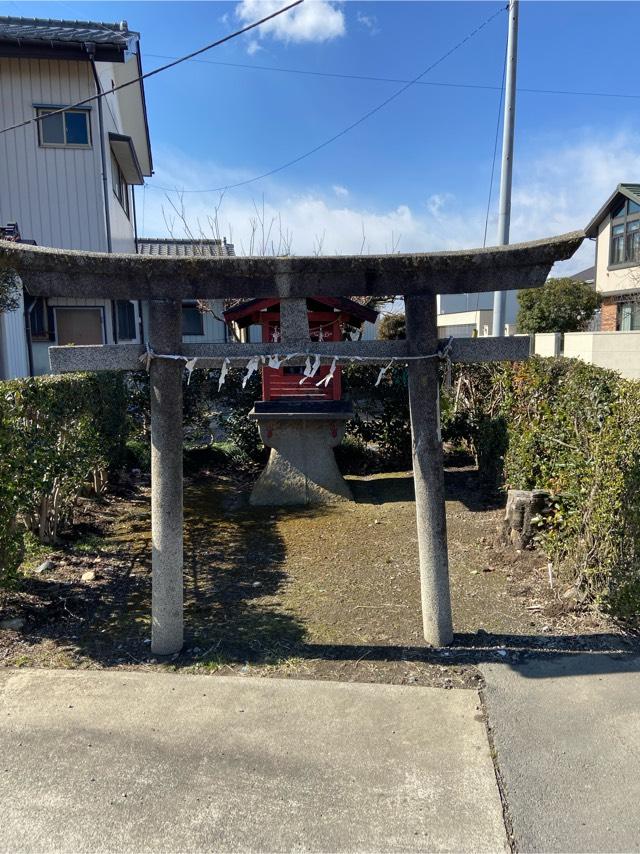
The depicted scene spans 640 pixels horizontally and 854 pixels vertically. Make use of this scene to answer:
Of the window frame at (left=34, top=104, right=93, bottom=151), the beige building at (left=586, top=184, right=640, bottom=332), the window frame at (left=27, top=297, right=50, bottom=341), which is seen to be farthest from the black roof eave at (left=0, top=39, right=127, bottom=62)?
the beige building at (left=586, top=184, right=640, bottom=332)

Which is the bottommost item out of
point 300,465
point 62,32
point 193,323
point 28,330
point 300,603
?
point 300,603

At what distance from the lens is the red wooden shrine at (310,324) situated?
7344 millimetres

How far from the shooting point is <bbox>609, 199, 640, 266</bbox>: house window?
25.1 m

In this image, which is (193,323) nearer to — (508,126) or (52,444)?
(508,126)

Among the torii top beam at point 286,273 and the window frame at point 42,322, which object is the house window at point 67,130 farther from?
the torii top beam at point 286,273

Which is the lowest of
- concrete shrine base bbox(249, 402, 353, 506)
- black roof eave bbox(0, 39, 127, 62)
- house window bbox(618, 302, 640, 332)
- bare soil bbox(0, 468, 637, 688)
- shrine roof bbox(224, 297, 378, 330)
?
bare soil bbox(0, 468, 637, 688)

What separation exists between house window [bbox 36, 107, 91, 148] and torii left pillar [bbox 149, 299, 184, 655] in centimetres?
1007

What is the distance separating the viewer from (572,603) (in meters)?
4.21

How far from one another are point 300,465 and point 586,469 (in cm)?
412

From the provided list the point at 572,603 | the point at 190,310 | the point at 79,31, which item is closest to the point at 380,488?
the point at 572,603

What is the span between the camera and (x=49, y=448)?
501 cm

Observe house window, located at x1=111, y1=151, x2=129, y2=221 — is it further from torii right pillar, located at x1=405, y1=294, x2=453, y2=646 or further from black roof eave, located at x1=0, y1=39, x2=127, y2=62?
torii right pillar, located at x1=405, y1=294, x2=453, y2=646

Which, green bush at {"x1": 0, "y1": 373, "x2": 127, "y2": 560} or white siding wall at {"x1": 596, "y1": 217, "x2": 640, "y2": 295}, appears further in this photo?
white siding wall at {"x1": 596, "y1": 217, "x2": 640, "y2": 295}

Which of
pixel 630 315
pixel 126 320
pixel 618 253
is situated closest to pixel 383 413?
pixel 126 320
